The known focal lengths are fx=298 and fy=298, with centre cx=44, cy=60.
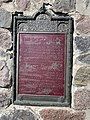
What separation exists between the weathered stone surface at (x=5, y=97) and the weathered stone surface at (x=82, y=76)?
1.96 feet

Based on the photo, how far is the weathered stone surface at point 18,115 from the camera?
8.43 ft

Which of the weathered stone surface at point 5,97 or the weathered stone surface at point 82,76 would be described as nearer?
the weathered stone surface at point 82,76

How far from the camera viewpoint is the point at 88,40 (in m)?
2.49

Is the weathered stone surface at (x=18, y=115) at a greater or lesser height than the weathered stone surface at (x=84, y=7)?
lesser

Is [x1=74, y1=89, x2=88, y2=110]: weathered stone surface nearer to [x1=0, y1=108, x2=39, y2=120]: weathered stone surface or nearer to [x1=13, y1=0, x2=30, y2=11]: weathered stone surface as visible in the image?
[x1=0, y1=108, x2=39, y2=120]: weathered stone surface

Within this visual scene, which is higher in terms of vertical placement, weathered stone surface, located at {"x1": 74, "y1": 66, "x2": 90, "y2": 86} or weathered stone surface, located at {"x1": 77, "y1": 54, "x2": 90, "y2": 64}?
weathered stone surface, located at {"x1": 77, "y1": 54, "x2": 90, "y2": 64}

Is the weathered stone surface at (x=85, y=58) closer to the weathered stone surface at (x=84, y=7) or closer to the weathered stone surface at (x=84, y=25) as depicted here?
the weathered stone surface at (x=84, y=25)

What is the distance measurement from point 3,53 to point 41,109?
583mm

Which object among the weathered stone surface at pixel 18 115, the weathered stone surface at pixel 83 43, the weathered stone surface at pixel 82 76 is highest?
the weathered stone surface at pixel 83 43

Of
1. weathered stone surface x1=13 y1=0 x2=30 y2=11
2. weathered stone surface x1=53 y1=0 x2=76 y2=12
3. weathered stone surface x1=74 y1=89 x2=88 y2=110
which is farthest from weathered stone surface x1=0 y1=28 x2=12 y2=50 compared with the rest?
weathered stone surface x1=74 y1=89 x2=88 y2=110

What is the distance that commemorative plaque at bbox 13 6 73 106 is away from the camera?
253 centimetres

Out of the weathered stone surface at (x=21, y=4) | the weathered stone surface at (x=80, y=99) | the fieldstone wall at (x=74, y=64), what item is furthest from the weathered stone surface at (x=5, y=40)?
the weathered stone surface at (x=80, y=99)

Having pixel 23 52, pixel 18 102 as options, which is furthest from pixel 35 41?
pixel 18 102

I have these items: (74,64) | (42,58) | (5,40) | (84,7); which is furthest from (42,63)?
(84,7)
